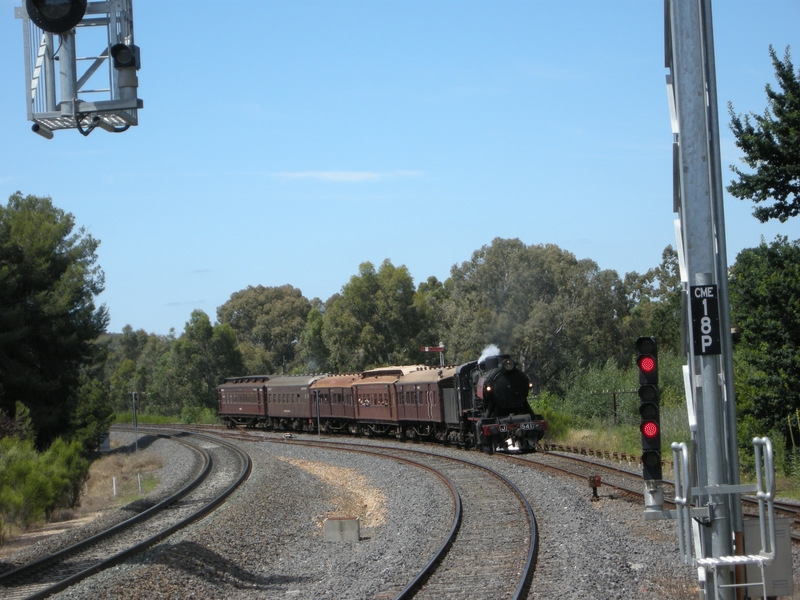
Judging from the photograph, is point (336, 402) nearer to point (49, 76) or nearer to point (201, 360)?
point (49, 76)

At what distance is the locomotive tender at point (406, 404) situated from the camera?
22812 millimetres

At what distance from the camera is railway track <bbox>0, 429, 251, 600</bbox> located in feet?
39.1

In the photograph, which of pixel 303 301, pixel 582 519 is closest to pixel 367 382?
pixel 582 519

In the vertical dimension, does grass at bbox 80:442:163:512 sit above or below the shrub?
below

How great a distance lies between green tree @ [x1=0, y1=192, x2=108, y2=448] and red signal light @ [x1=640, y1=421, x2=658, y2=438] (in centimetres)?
2802

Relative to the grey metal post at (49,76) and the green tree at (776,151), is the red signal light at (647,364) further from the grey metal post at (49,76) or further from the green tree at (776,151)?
the green tree at (776,151)

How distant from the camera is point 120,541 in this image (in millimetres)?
15109

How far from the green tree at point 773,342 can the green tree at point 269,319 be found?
84009mm

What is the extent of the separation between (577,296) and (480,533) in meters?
47.4

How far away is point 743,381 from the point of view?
66.2 feet

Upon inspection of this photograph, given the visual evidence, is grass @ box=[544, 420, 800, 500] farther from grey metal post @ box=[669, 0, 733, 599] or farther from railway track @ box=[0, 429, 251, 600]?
grey metal post @ box=[669, 0, 733, 599]

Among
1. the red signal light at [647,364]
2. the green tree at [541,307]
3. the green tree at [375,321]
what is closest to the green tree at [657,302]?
the green tree at [541,307]

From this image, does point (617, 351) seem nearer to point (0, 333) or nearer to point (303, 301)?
point (0, 333)

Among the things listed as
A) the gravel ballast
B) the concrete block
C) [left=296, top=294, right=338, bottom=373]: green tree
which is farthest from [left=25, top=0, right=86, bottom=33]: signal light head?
[left=296, top=294, right=338, bottom=373]: green tree
